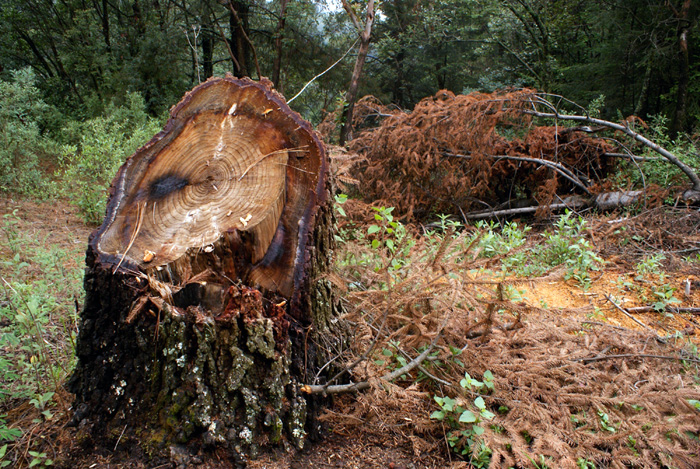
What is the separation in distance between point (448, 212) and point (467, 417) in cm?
493

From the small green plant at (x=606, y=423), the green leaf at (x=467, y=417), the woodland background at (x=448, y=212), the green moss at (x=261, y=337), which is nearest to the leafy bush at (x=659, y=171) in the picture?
the woodland background at (x=448, y=212)

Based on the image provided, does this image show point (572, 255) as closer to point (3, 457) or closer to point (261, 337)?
point (261, 337)

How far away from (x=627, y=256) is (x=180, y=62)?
11253mm

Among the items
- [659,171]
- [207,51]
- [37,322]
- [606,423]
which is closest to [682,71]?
[659,171]

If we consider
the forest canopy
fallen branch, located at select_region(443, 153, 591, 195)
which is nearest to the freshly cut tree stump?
fallen branch, located at select_region(443, 153, 591, 195)

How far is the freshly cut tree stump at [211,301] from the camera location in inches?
65.0

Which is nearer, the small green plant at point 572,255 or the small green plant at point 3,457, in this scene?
the small green plant at point 3,457

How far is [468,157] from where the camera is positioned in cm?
598

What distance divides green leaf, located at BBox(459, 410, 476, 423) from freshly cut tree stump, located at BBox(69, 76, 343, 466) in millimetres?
602

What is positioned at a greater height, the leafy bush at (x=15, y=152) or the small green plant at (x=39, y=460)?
the leafy bush at (x=15, y=152)

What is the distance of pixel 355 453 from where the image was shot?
71.0 inches

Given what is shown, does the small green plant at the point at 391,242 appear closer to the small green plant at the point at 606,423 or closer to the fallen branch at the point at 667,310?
the small green plant at the point at 606,423

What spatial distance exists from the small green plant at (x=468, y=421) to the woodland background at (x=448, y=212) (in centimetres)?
1

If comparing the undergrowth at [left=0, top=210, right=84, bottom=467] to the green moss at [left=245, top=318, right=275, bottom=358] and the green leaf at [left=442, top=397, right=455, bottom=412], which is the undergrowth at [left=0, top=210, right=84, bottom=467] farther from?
the green leaf at [left=442, top=397, right=455, bottom=412]
